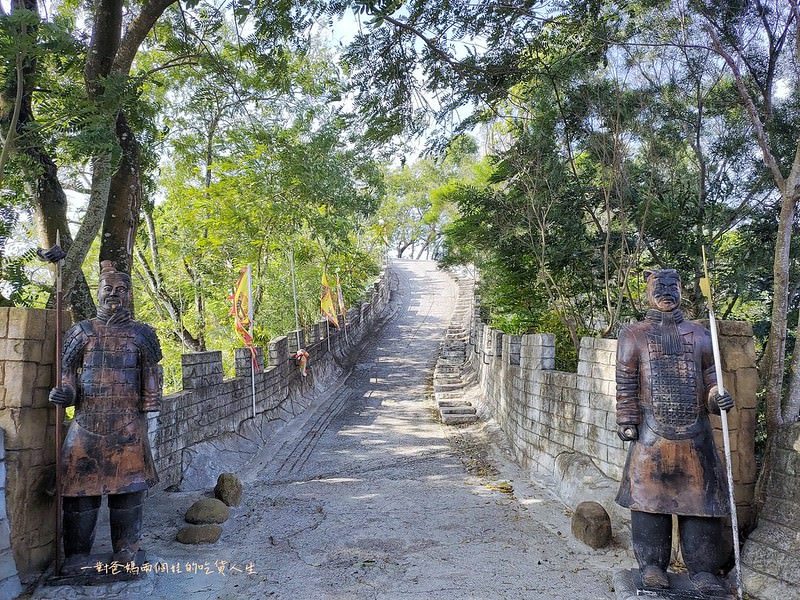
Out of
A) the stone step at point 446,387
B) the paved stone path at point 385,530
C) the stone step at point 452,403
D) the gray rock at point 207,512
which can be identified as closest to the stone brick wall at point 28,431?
the paved stone path at point 385,530

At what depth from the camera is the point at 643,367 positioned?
4219 mm

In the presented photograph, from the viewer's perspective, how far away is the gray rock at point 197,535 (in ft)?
18.0

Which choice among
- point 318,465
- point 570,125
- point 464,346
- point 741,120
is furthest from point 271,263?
point 741,120

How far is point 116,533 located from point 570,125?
785 cm

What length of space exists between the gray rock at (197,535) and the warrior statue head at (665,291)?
4366mm

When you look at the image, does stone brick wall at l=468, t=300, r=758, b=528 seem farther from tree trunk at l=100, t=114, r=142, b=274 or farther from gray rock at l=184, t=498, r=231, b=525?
tree trunk at l=100, t=114, r=142, b=274

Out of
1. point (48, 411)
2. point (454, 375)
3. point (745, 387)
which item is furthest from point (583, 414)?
point (454, 375)

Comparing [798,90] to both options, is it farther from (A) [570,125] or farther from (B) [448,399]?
(B) [448,399]

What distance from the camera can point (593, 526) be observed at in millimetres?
5344

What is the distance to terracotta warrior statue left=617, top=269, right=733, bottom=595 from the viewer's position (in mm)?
3988

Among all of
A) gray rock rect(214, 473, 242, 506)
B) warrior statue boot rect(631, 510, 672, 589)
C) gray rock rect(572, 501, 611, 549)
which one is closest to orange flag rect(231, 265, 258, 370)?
gray rock rect(214, 473, 242, 506)

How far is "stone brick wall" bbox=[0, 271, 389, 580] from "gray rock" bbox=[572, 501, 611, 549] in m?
4.37

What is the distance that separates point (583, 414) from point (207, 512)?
Answer: 4.05 meters

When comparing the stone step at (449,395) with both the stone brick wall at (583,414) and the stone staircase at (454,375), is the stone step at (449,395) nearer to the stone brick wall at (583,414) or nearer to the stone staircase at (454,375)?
the stone staircase at (454,375)
